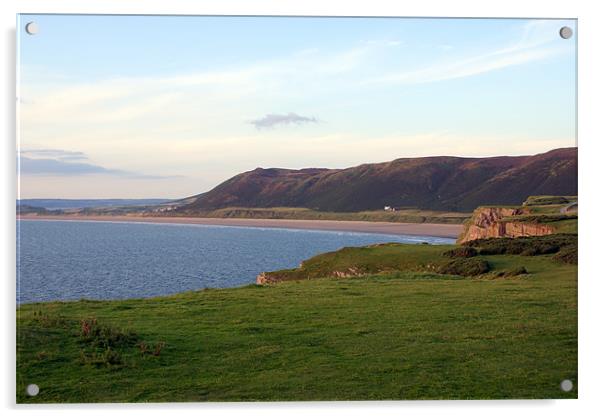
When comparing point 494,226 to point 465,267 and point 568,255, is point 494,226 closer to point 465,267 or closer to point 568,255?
point 465,267

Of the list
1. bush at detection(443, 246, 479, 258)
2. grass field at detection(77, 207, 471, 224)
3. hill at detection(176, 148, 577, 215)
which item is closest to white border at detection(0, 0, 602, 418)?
hill at detection(176, 148, 577, 215)

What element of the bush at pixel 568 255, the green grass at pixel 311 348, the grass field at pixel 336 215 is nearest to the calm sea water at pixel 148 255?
the grass field at pixel 336 215

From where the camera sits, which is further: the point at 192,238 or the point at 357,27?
the point at 192,238

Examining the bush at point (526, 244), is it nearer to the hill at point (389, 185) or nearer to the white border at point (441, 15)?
the hill at point (389, 185)

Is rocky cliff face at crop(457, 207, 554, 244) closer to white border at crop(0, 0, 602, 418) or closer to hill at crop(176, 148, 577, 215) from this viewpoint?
hill at crop(176, 148, 577, 215)

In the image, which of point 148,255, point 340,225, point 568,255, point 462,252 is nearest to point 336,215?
point 340,225

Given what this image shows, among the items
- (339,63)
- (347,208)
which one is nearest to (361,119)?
(339,63)
